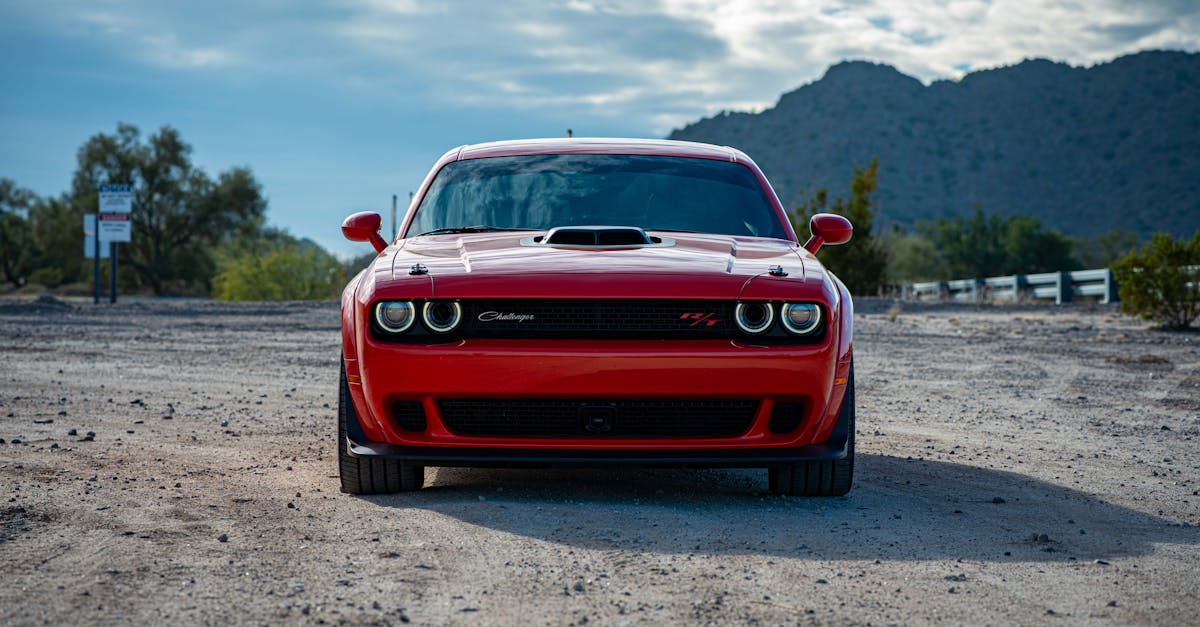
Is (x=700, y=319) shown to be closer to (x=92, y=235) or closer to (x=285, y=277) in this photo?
(x=92, y=235)

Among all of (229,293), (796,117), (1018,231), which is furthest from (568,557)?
(796,117)

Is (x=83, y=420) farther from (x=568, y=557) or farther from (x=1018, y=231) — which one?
(x=1018, y=231)

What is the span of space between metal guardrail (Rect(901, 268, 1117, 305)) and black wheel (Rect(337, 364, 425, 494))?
21832 mm

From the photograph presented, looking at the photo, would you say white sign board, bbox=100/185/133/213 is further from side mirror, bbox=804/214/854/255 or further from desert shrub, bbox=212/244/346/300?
side mirror, bbox=804/214/854/255

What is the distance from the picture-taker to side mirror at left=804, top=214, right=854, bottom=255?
18.7ft

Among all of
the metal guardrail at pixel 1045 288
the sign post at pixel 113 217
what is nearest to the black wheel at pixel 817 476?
the metal guardrail at pixel 1045 288

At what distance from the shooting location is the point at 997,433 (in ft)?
24.7

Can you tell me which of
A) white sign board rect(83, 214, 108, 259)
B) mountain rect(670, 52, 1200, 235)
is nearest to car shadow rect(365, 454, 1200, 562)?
white sign board rect(83, 214, 108, 259)

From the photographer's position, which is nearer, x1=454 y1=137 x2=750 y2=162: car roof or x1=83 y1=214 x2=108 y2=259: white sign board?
x1=454 y1=137 x2=750 y2=162: car roof

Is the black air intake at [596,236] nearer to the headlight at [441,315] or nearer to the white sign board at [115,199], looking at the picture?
the headlight at [441,315]

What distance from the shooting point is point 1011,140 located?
409ft

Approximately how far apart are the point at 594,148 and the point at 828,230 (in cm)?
126

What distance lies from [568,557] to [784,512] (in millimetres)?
1148

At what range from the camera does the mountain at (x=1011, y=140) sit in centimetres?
11150
